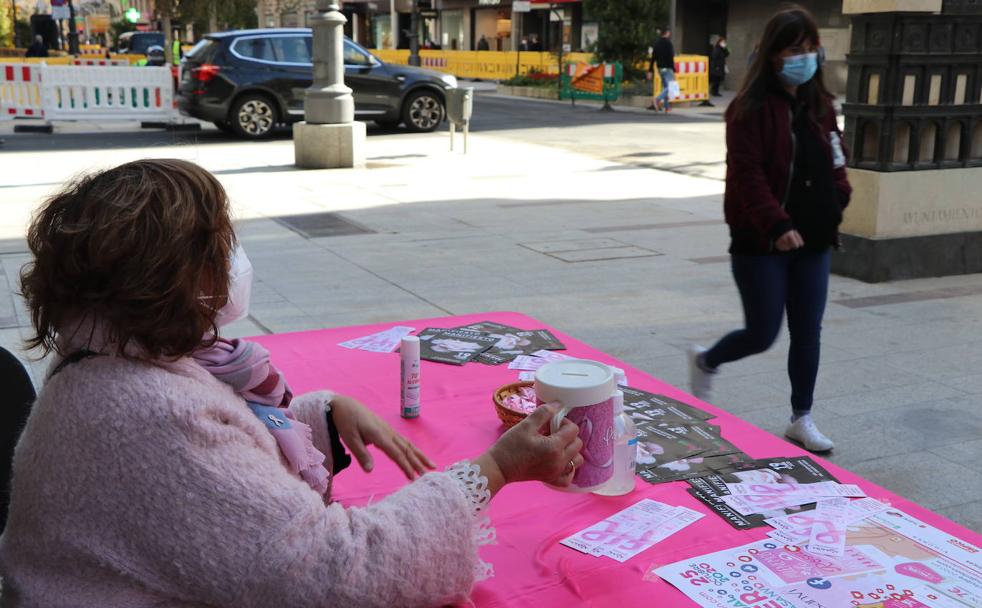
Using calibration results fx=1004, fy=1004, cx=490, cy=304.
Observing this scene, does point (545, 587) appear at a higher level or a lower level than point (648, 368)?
higher

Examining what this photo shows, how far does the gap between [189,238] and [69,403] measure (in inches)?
11.9

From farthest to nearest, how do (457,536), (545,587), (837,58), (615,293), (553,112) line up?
(837,58)
(553,112)
(615,293)
(545,587)
(457,536)

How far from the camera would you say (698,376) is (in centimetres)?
443

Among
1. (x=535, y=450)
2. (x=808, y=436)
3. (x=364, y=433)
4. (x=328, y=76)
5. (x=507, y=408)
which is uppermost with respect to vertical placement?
(x=328, y=76)

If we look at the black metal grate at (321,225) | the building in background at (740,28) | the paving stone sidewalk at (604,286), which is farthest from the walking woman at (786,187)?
the building in background at (740,28)

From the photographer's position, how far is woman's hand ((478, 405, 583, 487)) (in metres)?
1.84

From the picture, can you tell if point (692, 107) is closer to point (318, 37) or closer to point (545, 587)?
point (318, 37)

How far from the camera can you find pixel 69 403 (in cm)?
149

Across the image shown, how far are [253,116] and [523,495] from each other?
14.6 m

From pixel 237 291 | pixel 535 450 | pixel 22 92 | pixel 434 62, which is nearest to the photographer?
pixel 237 291

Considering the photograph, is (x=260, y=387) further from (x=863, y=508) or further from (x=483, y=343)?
(x=483, y=343)

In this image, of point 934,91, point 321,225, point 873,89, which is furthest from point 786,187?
point 321,225

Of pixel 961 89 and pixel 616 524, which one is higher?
pixel 961 89

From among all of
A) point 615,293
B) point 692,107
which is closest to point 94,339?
point 615,293
